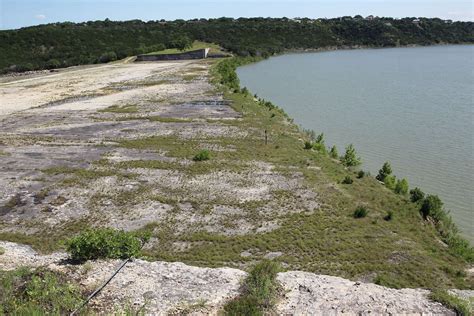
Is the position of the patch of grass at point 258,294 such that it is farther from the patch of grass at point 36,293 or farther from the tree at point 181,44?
the tree at point 181,44

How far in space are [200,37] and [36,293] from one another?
115 m

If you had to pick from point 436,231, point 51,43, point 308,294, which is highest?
point 51,43

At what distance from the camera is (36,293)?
1006 cm

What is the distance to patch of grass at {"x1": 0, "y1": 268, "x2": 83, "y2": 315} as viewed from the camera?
31.5 feet

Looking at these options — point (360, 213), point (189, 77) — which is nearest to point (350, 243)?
point (360, 213)

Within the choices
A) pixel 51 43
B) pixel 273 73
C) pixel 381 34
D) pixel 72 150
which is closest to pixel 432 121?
pixel 72 150

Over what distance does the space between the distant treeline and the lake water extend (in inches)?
1707

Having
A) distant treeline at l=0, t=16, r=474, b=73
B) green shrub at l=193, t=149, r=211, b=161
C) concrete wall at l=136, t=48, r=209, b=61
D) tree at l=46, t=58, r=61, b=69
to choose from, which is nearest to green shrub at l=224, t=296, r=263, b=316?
green shrub at l=193, t=149, r=211, b=161

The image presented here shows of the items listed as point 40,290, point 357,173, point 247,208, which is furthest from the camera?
point 357,173

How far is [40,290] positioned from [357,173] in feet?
55.8

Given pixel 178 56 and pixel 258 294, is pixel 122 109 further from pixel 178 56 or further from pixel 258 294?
pixel 178 56

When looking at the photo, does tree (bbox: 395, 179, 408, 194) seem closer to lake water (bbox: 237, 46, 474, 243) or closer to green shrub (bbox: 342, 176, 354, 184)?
lake water (bbox: 237, 46, 474, 243)

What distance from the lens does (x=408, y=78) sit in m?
63.5

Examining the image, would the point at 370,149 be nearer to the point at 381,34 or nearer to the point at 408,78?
the point at 408,78
